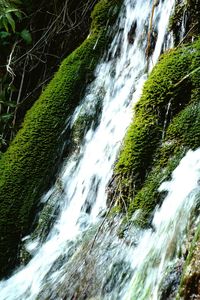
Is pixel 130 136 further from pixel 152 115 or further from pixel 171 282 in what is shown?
pixel 171 282

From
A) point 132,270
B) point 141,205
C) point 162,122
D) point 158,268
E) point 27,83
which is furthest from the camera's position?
point 27,83

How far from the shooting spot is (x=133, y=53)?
3.86 m

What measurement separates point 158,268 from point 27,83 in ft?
10.6

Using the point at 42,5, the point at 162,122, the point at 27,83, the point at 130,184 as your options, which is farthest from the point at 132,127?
the point at 42,5

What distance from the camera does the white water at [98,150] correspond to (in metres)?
3.05

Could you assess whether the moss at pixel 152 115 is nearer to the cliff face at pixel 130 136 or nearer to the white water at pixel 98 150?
A: the cliff face at pixel 130 136

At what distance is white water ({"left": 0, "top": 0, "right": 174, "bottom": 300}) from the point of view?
10.0 feet

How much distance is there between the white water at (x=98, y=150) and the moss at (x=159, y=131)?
361 millimetres

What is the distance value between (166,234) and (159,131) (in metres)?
0.83

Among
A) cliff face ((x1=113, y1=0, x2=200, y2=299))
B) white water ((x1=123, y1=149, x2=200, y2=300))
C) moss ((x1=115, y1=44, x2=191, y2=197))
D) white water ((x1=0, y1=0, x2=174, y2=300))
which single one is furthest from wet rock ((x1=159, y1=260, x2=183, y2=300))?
white water ((x1=0, y1=0, x2=174, y2=300))

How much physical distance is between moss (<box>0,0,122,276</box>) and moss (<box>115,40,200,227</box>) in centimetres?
100

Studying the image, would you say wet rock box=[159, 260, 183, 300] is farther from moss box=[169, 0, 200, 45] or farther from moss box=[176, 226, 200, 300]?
moss box=[169, 0, 200, 45]

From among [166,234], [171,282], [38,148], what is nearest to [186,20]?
[38,148]

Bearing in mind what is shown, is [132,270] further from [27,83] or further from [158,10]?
[27,83]
